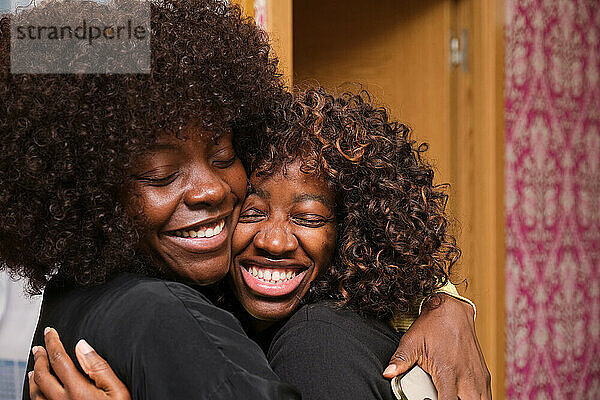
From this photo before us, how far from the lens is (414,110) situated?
91.8 inches

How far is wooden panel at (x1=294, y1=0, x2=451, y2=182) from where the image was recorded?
230 centimetres

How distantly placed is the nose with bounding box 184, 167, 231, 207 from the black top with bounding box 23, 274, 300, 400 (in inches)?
4.4

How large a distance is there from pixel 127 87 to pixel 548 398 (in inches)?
82.5

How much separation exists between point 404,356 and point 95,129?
0.55 meters

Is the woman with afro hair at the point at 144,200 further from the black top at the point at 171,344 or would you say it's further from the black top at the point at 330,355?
the black top at the point at 330,355

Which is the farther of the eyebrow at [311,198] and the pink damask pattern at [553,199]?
the pink damask pattern at [553,199]

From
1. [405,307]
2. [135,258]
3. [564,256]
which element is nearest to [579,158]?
[564,256]

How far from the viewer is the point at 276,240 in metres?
1.09

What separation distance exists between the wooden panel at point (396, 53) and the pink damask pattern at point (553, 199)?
0.22 metres

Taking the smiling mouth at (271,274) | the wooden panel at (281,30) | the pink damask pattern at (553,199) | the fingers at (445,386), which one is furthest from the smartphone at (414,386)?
the pink damask pattern at (553,199)

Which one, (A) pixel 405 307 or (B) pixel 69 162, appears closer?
(B) pixel 69 162

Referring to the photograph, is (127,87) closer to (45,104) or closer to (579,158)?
(45,104)

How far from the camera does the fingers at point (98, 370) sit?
867 mm

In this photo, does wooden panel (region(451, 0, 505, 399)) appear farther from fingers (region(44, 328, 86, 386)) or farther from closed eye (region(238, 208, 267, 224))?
fingers (region(44, 328, 86, 386))
